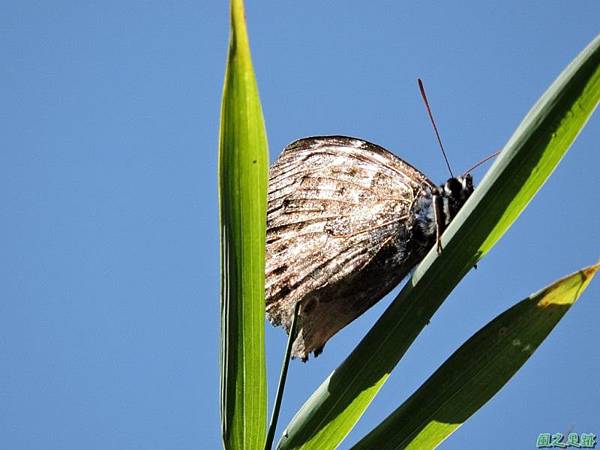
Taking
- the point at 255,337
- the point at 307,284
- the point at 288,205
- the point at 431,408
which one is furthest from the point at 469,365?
the point at 288,205

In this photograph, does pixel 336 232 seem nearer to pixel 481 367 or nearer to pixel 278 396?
pixel 481 367

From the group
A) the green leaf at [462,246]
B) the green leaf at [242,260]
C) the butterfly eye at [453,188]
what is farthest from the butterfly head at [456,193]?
the green leaf at [242,260]

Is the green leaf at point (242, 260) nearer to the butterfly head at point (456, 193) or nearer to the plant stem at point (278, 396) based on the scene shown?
the plant stem at point (278, 396)

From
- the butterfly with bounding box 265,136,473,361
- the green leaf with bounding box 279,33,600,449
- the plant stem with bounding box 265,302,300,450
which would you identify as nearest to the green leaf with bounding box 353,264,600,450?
the green leaf with bounding box 279,33,600,449

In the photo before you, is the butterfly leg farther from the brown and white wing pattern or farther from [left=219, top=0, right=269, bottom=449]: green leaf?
[left=219, top=0, right=269, bottom=449]: green leaf

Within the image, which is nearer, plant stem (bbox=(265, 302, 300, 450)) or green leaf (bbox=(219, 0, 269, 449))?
plant stem (bbox=(265, 302, 300, 450))

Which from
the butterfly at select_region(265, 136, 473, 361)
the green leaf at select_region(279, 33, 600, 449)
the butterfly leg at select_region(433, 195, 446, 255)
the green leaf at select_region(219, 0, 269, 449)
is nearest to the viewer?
the green leaf at select_region(279, 33, 600, 449)

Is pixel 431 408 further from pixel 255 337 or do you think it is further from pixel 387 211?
pixel 387 211
